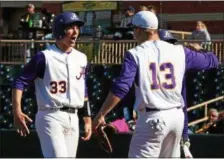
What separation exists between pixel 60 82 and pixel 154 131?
59.3 inches

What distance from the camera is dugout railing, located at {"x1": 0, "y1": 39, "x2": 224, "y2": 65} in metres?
18.8

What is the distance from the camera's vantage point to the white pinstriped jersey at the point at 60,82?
7.74m

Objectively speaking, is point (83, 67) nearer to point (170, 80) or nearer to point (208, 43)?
point (170, 80)

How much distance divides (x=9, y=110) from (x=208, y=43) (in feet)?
16.9

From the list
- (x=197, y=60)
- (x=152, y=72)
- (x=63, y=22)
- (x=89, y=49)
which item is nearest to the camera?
(x=152, y=72)

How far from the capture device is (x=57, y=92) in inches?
305

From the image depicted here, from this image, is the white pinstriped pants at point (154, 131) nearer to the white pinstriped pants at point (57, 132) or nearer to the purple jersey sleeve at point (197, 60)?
the purple jersey sleeve at point (197, 60)

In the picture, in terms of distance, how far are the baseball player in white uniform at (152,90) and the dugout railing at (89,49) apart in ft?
37.1

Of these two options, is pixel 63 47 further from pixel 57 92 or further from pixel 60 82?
pixel 57 92

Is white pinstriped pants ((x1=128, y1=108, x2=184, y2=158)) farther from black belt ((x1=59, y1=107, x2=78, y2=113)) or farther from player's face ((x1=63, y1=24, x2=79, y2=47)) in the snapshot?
player's face ((x1=63, y1=24, x2=79, y2=47))

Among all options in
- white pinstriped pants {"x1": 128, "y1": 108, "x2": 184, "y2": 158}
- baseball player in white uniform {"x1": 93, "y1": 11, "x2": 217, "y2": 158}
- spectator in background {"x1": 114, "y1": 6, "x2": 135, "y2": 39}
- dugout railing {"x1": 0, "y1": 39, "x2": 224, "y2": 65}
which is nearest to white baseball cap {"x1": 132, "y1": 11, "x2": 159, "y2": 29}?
baseball player in white uniform {"x1": 93, "y1": 11, "x2": 217, "y2": 158}

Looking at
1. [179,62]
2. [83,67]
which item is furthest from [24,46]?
[179,62]

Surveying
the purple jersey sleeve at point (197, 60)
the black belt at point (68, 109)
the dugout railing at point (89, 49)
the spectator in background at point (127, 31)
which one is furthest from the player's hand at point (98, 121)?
the spectator in background at point (127, 31)

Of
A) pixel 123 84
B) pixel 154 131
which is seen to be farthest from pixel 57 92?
pixel 154 131
